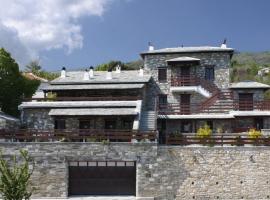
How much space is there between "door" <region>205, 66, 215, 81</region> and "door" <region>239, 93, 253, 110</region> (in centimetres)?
296

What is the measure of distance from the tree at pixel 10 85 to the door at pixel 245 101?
18.1 m

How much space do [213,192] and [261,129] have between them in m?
8.87

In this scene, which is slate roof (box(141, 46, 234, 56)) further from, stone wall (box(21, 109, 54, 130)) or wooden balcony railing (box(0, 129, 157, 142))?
wooden balcony railing (box(0, 129, 157, 142))

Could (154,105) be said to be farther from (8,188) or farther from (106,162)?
(8,188)

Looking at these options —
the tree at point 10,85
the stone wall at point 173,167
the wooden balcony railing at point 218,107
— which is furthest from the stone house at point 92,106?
the tree at point 10,85

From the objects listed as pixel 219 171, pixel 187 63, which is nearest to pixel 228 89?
pixel 187 63

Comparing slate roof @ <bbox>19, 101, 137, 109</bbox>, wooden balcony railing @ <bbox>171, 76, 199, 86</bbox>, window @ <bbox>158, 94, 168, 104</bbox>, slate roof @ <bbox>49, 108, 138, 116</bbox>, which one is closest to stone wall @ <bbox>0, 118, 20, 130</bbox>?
slate roof @ <bbox>19, 101, 137, 109</bbox>

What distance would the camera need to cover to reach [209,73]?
3791 centimetres

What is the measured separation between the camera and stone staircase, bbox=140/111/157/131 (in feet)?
102

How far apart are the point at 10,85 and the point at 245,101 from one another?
65.2ft

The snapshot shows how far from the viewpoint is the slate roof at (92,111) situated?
103 feet

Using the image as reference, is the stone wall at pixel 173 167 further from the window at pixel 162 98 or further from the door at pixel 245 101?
the window at pixel 162 98

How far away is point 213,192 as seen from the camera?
87.5ft

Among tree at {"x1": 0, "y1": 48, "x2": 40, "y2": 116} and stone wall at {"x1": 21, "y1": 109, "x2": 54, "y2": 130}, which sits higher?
tree at {"x1": 0, "y1": 48, "x2": 40, "y2": 116}
